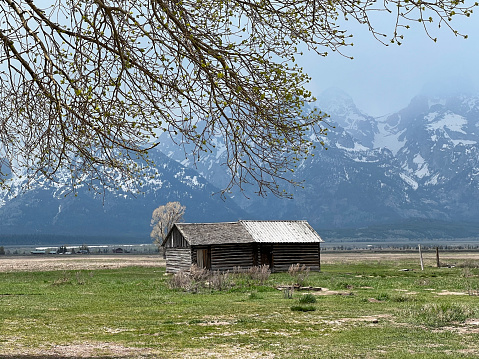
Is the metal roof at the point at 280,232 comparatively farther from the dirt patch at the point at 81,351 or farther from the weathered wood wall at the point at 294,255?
the dirt patch at the point at 81,351

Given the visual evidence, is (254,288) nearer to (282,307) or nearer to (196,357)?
(282,307)

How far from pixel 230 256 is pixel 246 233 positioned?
250 centimetres

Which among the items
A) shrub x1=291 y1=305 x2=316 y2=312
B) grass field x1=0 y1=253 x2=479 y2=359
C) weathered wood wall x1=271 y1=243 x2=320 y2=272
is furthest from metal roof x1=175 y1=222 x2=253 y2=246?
shrub x1=291 y1=305 x2=316 y2=312

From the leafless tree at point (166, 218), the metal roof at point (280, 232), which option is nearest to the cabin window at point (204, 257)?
the metal roof at point (280, 232)

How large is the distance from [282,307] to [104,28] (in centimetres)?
1299

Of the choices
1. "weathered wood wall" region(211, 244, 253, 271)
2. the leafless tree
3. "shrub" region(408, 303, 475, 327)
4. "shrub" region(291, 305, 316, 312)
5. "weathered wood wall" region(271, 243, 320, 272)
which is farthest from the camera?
the leafless tree

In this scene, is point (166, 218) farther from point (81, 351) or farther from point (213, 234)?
point (81, 351)

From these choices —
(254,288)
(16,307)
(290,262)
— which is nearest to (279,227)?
(290,262)

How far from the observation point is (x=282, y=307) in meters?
21.7

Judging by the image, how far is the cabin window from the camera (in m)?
51.4

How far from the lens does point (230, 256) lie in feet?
171

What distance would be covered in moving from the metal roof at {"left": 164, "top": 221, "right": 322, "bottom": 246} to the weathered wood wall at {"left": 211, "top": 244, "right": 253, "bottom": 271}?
2.34 feet

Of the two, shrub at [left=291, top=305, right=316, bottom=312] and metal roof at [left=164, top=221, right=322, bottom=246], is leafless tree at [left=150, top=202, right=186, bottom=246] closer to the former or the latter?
metal roof at [left=164, top=221, right=322, bottom=246]

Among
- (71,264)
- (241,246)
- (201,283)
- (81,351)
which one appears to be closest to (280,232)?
(241,246)
